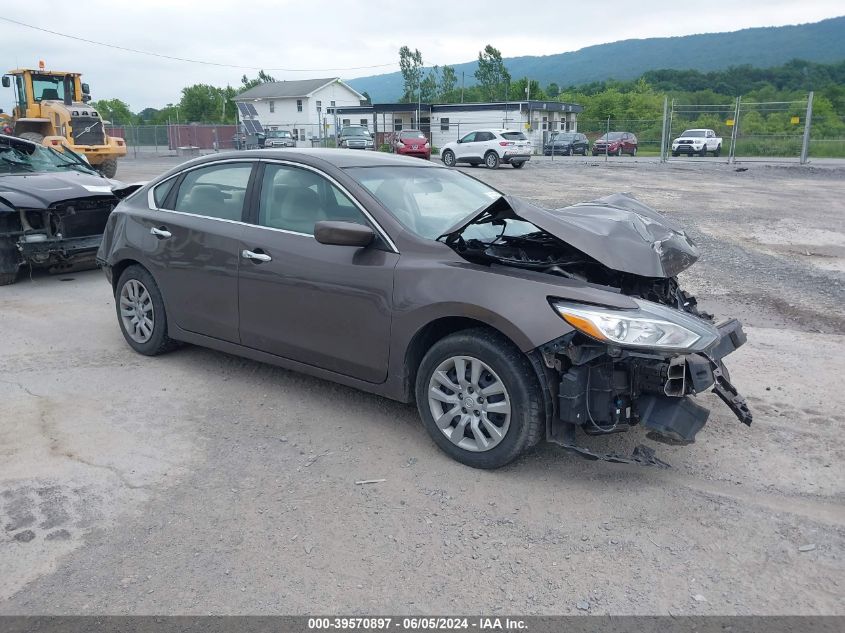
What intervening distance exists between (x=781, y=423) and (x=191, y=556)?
3.56 metres

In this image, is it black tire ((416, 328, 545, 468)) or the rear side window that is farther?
the rear side window

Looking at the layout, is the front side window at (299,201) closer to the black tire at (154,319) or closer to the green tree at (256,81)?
the black tire at (154,319)

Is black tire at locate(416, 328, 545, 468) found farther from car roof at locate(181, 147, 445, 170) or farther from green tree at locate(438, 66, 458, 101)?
green tree at locate(438, 66, 458, 101)

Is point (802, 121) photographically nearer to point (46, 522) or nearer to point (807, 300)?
point (807, 300)

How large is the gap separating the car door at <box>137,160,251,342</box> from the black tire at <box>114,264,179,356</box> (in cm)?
12

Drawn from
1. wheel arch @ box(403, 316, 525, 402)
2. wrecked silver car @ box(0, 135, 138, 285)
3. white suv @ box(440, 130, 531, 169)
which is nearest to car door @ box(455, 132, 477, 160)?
white suv @ box(440, 130, 531, 169)

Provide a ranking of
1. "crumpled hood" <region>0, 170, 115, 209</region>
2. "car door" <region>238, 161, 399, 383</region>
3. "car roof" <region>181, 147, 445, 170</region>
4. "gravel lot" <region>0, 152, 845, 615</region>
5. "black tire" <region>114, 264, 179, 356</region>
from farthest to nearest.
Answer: "crumpled hood" <region>0, 170, 115, 209</region> → "black tire" <region>114, 264, 179, 356</region> → "car roof" <region>181, 147, 445, 170</region> → "car door" <region>238, 161, 399, 383</region> → "gravel lot" <region>0, 152, 845, 615</region>

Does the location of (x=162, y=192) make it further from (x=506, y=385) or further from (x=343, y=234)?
(x=506, y=385)

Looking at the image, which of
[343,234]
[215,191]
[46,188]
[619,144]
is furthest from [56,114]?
[619,144]

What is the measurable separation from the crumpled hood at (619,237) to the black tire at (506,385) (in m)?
0.69

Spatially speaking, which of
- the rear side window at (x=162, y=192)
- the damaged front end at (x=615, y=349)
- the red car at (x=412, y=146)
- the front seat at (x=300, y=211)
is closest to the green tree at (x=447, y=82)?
the red car at (x=412, y=146)

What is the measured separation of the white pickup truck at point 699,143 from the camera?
39688 mm

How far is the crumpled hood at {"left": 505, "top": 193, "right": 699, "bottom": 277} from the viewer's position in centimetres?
388

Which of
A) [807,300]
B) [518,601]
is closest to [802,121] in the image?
[807,300]
